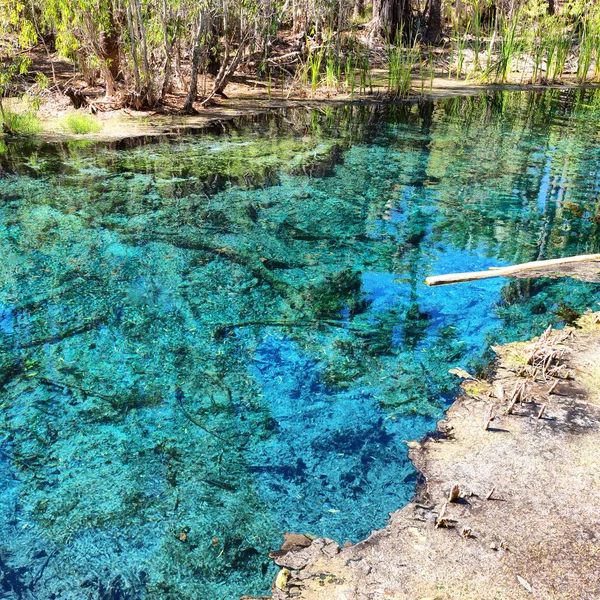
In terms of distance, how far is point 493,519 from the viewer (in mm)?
2584

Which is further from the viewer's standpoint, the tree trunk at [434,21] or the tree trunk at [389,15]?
the tree trunk at [434,21]

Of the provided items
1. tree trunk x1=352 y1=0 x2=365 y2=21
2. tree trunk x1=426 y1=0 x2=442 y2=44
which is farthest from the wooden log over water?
tree trunk x1=426 y1=0 x2=442 y2=44

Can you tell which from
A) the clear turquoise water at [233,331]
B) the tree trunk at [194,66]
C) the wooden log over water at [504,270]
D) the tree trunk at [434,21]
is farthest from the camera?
the tree trunk at [434,21]

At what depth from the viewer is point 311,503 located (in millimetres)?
2803

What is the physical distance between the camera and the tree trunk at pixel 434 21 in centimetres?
1681

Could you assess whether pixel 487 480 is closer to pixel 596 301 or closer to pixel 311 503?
pixel 311 503

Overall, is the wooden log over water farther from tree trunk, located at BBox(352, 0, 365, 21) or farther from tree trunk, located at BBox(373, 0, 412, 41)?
tree trunk, located at BBox(352, 0, 365, 21)

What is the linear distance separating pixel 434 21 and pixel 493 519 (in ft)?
55.1

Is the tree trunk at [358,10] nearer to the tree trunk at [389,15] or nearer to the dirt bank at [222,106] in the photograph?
the tree trunk at [389,15]

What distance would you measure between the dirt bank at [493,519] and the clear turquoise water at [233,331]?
0.49 feet

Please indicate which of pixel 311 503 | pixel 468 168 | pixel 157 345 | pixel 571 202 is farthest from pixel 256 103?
pixel 311 503

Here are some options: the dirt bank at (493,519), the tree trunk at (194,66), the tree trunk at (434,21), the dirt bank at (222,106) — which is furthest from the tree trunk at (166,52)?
the tree trunk at (434,21)

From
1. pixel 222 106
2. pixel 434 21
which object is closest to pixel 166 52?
pixel 222 106

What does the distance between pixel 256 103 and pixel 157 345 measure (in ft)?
25.8
